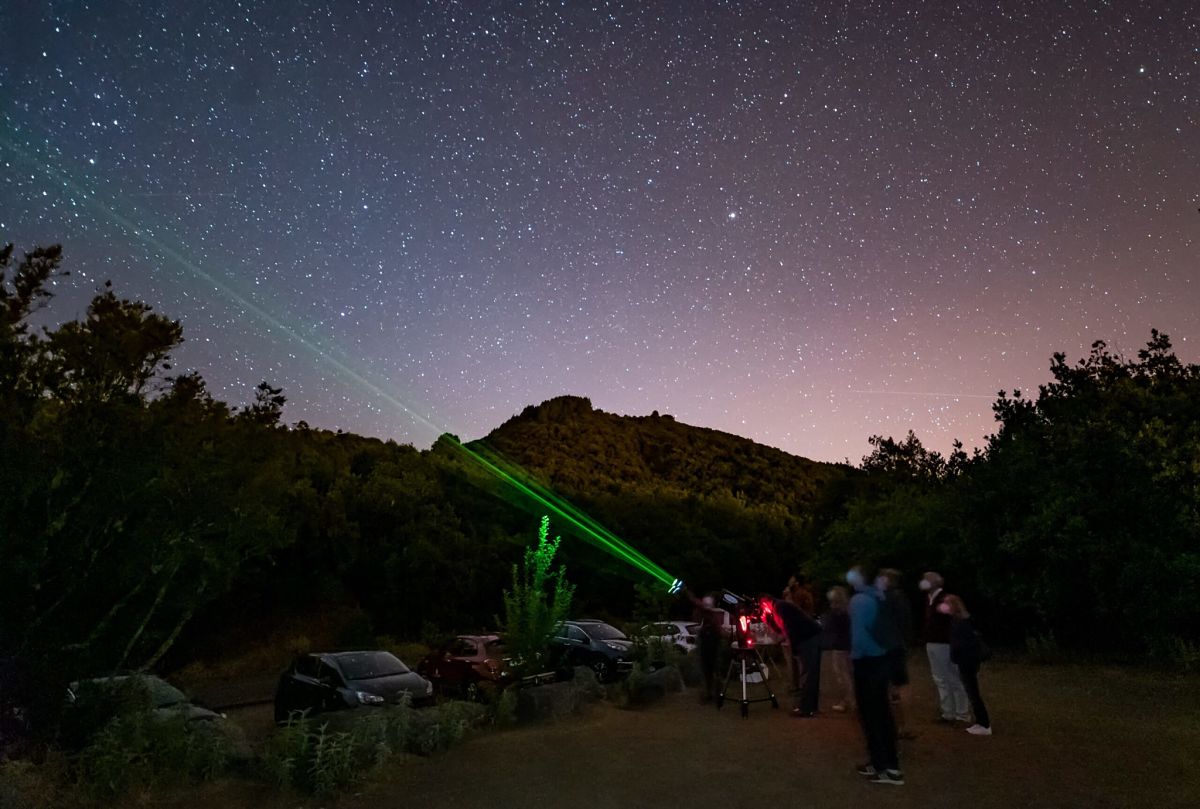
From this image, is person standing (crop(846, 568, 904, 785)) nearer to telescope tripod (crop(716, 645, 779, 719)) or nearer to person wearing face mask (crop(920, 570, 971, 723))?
person wearing face mask (crop(920, 570, 971, 723))

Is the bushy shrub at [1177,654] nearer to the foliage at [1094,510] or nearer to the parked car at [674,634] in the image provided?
the foliage at [1094,510]

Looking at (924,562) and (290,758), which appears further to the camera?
(924,562)

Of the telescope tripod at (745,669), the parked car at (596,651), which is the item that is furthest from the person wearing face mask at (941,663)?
the parked car at (596,651)

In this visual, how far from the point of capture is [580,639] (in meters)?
19.5

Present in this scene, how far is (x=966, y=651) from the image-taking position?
8766 millimetres

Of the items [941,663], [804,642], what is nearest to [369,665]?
[804,642]

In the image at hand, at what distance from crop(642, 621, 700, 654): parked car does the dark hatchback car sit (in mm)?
4235

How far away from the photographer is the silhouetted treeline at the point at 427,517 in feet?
26.9

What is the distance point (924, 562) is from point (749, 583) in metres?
16.0

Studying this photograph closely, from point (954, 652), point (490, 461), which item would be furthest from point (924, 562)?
point (490, 461)

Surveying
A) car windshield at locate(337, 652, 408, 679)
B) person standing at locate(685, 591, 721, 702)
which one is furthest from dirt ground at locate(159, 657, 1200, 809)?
car windshield at locate(337, 652, 408, 679)

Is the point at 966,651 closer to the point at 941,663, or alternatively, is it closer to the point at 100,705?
the point at 941,663

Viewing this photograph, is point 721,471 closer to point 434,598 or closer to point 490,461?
point 490,461

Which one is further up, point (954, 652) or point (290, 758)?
point (954, 652)
